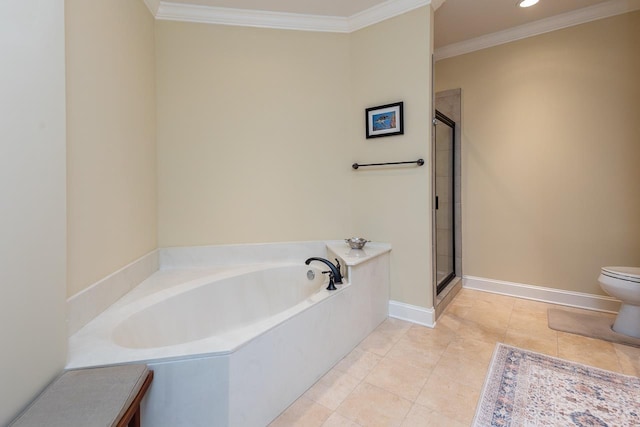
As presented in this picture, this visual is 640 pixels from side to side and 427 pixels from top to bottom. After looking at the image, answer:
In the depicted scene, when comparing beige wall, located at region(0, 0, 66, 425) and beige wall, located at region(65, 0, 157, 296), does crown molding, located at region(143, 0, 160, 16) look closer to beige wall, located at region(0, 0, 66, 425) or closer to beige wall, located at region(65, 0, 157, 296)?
beige wall, located at region(65, 0, 157, 296)

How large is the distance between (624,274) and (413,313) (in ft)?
4.70

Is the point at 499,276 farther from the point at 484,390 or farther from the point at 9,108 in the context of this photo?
the point at 9,108

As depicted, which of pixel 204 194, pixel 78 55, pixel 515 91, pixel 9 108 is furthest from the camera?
pixel 515 91

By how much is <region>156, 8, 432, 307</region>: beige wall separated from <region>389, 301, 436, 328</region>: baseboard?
0.06m

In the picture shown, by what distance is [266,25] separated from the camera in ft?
7.86

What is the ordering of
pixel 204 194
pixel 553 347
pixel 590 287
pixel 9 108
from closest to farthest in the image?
1. pixel 9 108
2. pixel 553 347
3. pixel 204 194
4. pixel 590 287

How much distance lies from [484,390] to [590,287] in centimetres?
180

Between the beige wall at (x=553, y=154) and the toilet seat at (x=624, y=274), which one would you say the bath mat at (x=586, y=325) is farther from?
the toilet seat at (x=624, y=274)

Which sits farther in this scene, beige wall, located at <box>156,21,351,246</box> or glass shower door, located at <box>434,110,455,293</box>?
glass shower door, located at <box>434,110,455,293</box>

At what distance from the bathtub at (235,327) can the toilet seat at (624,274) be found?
1541 mm

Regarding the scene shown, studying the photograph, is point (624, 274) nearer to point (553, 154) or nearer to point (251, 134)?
point (553, 154)

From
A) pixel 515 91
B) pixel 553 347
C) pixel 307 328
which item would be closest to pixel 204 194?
pixel 307 328

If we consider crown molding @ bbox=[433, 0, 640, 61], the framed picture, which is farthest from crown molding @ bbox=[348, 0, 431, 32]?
crown molding @ bbox=[433, 0, 640, 61]

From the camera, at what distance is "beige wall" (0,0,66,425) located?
0.82 meters
